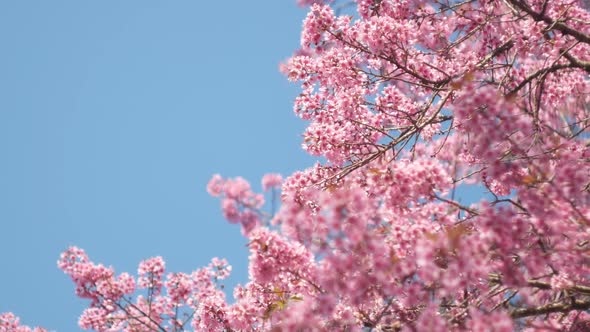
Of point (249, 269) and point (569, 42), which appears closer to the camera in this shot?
point (249, 269)

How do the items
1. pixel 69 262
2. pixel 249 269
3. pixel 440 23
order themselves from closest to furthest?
1. pixel 249 269
2. pixel 440 23
3. pixel 69 262

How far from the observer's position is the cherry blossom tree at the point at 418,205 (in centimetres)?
396

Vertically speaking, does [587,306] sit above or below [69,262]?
below

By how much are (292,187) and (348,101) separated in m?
1.26

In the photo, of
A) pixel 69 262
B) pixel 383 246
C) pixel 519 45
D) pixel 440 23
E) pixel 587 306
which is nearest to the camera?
pixel 383 246

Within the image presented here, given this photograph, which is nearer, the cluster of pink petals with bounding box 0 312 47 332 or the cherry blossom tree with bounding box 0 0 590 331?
the cherry blossom tree with bounding box 0 0 590 331

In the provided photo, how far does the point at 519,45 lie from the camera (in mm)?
6148

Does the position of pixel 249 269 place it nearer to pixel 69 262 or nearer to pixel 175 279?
pixel 175 279

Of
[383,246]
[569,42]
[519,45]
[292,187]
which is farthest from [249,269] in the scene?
[569,42]

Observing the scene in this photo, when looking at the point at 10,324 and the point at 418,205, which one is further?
the point at 10,324

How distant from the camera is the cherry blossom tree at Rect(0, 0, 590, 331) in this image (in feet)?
13.0

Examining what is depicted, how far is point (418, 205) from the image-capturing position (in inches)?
172

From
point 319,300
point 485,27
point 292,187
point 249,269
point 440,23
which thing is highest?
point 440,23

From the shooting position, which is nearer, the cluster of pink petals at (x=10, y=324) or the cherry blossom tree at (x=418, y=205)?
the cherry blossom tree at (x=418, y=205)
